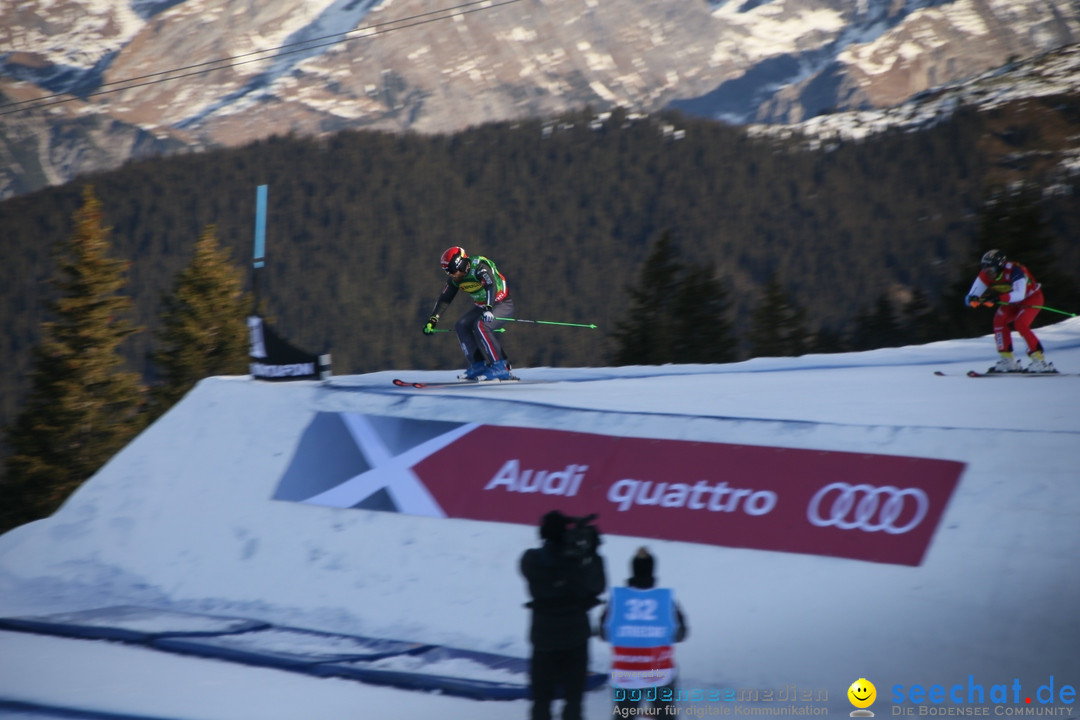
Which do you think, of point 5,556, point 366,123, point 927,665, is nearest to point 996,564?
point 927,665

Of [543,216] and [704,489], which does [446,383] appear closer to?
[704,489]

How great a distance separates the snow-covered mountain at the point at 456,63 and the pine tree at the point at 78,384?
255 feet

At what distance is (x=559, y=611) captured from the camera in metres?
5.94

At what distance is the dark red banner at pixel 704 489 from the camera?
26.3 ft

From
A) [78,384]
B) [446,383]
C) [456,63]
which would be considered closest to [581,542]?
[446,383]

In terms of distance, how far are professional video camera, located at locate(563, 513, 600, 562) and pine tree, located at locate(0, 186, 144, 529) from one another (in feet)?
125

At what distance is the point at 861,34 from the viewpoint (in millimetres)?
118312

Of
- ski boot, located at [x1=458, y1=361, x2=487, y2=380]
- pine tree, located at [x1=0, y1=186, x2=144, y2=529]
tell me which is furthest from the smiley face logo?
pine tree, located at [x1=0, y1=186, x2=144, y2=529]

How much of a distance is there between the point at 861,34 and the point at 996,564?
406ft

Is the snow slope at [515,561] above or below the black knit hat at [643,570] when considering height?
Answer: below

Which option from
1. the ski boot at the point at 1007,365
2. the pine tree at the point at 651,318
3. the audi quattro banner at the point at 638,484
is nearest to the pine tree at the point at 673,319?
the pine tree at the point at 651,318

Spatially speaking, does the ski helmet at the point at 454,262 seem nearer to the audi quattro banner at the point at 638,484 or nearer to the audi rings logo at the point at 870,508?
the audi quattro banner at the point at 638,484

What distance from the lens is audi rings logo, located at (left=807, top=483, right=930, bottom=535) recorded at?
7930 mm

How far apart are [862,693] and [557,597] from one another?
8.15 feet
